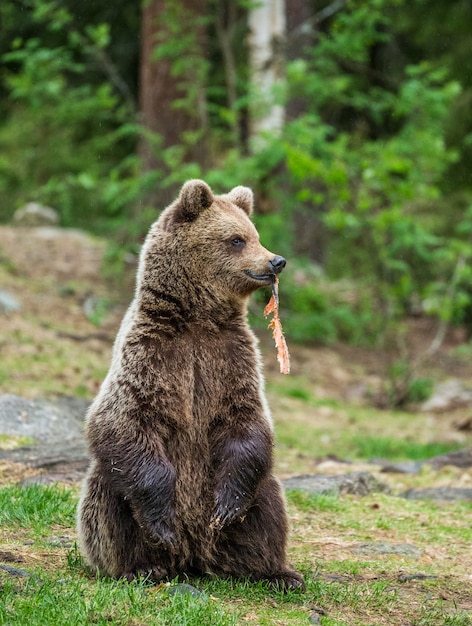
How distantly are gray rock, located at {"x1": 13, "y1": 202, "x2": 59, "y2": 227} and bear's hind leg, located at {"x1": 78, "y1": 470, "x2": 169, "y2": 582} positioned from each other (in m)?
14.7

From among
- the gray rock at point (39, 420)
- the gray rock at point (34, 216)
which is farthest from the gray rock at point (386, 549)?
the gray rock at point (34, 216)

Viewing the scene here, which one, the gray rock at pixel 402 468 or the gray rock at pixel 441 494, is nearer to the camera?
the gray rock at pixel 441 494

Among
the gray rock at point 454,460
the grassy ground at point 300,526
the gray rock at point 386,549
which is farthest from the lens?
the gray rock at point 454,460

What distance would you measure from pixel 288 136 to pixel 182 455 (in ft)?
29.8

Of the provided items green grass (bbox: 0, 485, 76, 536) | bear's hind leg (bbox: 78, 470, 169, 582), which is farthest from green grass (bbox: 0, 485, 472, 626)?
bear's hind leg (bbox: 78, 470, 169, 582)

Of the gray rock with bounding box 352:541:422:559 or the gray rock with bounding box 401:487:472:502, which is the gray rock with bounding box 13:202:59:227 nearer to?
the gray rock with bounding box 401:487:472:502

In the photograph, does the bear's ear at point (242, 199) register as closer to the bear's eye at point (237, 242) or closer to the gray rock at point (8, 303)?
the bear's eye at point (237, 242)

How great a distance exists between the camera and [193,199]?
Answer: 5.56 meters

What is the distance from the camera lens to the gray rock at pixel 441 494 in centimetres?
828

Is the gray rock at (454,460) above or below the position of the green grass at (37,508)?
above

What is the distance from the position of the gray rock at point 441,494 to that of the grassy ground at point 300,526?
0.57 feet

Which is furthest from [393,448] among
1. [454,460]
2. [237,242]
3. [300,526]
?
[237,242]

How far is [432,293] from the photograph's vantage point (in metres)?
14.1

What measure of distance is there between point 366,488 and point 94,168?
13628mm
